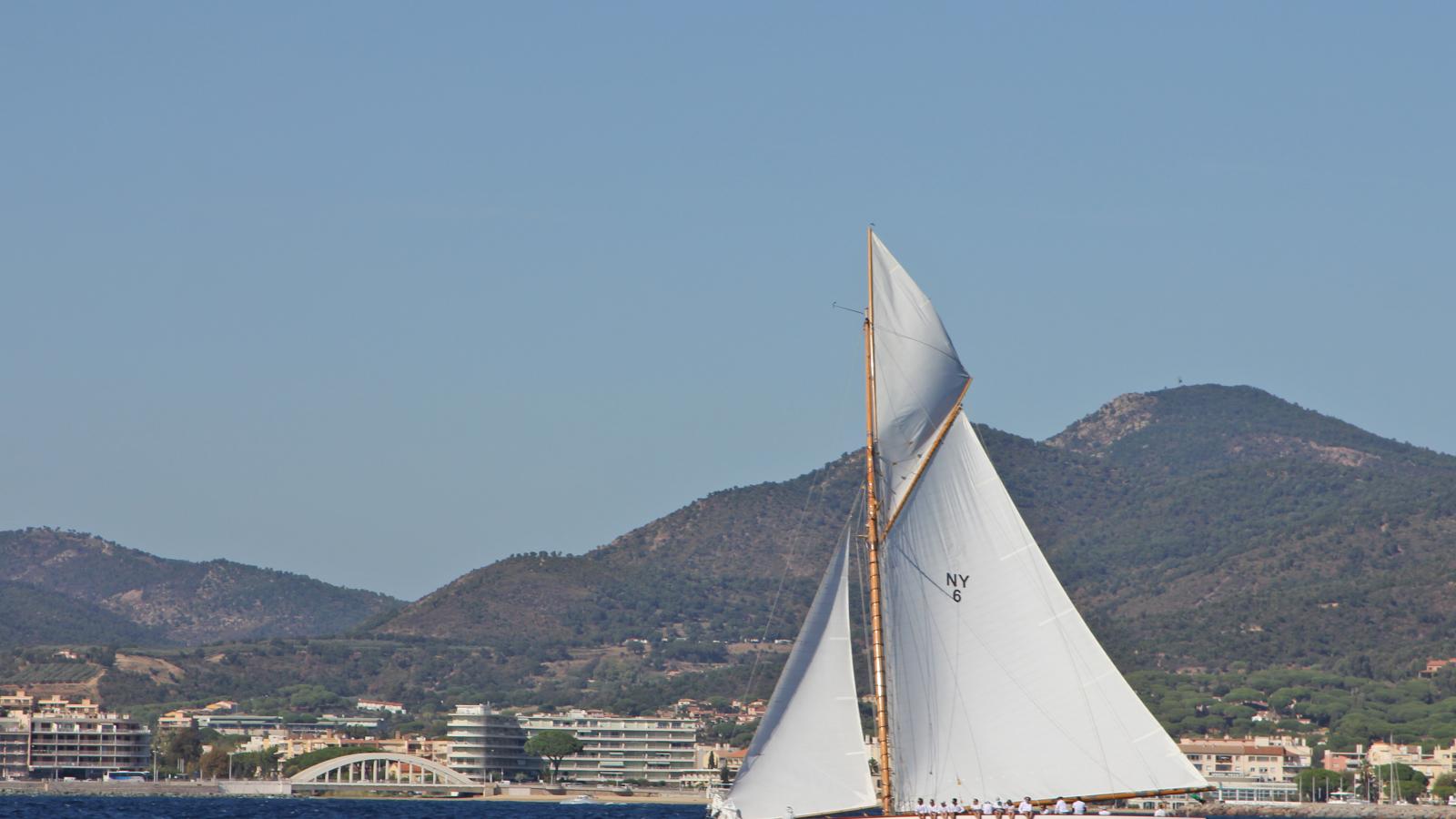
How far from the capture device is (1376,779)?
197 metres

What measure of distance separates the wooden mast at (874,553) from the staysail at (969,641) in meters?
0.16

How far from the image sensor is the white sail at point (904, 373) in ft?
161

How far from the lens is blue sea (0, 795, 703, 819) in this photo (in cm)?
13425

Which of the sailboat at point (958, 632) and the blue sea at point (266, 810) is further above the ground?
the sailboat at point (958, 632)

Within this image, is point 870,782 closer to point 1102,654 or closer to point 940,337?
point 1102,654

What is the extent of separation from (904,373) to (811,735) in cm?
801

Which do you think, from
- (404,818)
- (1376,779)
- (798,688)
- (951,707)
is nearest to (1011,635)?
(951,707)

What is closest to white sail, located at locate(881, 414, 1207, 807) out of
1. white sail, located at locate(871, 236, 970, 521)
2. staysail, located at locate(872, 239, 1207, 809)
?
staysail, located at locate(872, 239, 1207, 809)

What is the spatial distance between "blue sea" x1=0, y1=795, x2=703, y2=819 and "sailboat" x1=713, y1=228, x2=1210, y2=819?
81.1m

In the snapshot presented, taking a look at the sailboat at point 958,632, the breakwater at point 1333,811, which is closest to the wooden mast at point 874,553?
the sailboat at point 958,632

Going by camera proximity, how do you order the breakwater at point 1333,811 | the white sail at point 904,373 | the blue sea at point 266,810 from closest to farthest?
1. the white sail at point 904,373
2. the blue sea at point 266,810
3. the breakwater at point 1333,811

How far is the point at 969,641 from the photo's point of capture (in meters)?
49.6

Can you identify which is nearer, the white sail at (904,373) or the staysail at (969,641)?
the white sail at (904,373)

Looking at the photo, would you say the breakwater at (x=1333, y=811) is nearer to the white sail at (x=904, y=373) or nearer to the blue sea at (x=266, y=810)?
the blue sea at (x=266, y=810)
